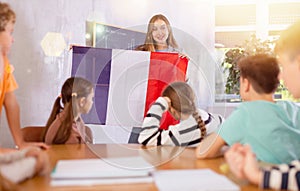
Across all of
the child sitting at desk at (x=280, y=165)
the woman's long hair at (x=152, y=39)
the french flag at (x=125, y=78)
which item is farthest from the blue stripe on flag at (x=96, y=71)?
the child sitting at desk at (x=280, y=165)

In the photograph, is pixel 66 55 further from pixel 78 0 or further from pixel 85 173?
pixel 85 173

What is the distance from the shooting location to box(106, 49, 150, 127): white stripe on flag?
1.00 m

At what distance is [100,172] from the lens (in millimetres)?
616

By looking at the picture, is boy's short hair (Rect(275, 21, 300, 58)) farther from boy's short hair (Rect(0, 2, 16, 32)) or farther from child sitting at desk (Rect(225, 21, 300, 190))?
boy's short hair (Rect(0, 2, 16, 32))

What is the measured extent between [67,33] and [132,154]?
1.19ft

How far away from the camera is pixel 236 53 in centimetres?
109

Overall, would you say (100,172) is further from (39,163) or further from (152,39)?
(152,39)

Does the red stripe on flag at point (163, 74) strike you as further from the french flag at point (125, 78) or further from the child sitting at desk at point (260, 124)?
the child sitting at desk at point (260, 124)

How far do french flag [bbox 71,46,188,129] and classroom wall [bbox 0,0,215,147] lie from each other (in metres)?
0.05

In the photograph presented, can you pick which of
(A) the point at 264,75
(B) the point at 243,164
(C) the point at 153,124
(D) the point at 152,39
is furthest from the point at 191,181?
(D) the point at 152,39

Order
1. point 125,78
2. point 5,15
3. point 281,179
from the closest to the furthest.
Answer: point 281,179 → point 5,15 → point 125,78

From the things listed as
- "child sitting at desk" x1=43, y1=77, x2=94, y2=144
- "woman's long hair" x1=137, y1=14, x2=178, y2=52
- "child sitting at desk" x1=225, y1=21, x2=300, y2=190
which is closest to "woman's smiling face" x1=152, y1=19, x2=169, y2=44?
"woman's long hair" x1=137, y1=14, x2=178, y2=52

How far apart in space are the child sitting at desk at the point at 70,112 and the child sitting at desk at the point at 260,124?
Answer: 322mm

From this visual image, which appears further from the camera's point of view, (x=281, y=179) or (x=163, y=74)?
(x=163, y=74)
